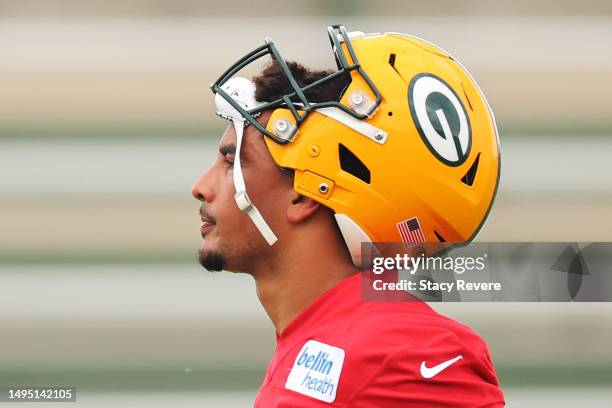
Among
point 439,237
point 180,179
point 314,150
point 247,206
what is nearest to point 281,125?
point 314,150

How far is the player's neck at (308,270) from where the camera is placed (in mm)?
2477

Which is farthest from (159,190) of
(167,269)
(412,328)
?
(412,328)

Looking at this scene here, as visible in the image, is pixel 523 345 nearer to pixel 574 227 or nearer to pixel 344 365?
pixel 574 227

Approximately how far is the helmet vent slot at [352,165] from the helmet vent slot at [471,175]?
0.74 ft

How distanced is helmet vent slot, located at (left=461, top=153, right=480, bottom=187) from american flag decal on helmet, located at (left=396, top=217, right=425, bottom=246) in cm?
14

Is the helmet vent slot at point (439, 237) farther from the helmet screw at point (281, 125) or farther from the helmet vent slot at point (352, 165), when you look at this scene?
the helmet screw at point (281, 125)

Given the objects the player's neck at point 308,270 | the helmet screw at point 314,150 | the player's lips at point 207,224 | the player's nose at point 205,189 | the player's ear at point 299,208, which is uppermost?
the helmet screw at point 314,150

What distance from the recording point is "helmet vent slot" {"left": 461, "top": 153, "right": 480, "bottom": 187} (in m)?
2.45

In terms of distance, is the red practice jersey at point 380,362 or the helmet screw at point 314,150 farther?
the helmet screw at point 314,150

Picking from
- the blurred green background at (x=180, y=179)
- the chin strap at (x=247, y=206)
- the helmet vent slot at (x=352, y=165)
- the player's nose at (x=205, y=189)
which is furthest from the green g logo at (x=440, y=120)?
the blurred green background at (x=180, y=179)

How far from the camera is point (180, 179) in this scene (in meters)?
3.50

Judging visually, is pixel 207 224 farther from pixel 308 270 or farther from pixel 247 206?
pixel 308 270

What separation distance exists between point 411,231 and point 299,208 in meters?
0.26

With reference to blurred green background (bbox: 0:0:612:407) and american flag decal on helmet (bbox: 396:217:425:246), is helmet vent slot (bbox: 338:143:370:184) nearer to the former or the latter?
american flag decal on helmet (bbox: 396:217:425:246)
